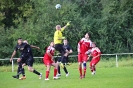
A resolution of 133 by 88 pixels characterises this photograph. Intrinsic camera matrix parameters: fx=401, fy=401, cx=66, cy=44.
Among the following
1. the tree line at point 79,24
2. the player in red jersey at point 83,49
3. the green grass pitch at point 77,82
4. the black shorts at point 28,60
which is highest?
the tree line at point 79,24

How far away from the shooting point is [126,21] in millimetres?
47281

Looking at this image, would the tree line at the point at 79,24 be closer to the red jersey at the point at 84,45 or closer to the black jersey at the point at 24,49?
the black jersey at the point at 24,49

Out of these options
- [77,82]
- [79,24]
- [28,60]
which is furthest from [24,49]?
[79,24]

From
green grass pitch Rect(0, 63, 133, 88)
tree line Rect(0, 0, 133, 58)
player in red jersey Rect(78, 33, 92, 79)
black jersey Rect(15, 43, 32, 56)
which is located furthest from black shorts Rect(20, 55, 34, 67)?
tree line Rect(0, 0, 133, 58)

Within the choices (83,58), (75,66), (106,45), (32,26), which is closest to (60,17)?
(32,26)

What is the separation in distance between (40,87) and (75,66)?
18.5 metres

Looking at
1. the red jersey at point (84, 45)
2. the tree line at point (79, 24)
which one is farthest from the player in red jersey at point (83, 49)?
the tree line at point (79, 24)

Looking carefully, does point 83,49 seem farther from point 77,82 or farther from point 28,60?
point 28,60

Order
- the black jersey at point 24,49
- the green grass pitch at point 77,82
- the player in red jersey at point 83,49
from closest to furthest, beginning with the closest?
the green grass pitch at point 77,82 → the player in red jersey at point 83,49 → the black jersey at point 24,49

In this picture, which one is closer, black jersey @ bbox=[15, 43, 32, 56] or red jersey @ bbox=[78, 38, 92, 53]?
red jersey @ bbox=[78, 38, 92, 53]

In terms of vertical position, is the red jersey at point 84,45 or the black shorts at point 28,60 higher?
the red jersey at point 84,45

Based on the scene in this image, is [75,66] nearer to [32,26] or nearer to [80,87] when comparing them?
[32,26]

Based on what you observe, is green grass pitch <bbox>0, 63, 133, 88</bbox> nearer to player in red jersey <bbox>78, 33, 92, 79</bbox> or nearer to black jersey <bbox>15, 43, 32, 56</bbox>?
player in red jersey <bbox>78, 33, 92, 79</bbox>

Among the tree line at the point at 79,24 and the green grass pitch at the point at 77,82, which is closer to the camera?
the green grass pitch at the point at 77,82
